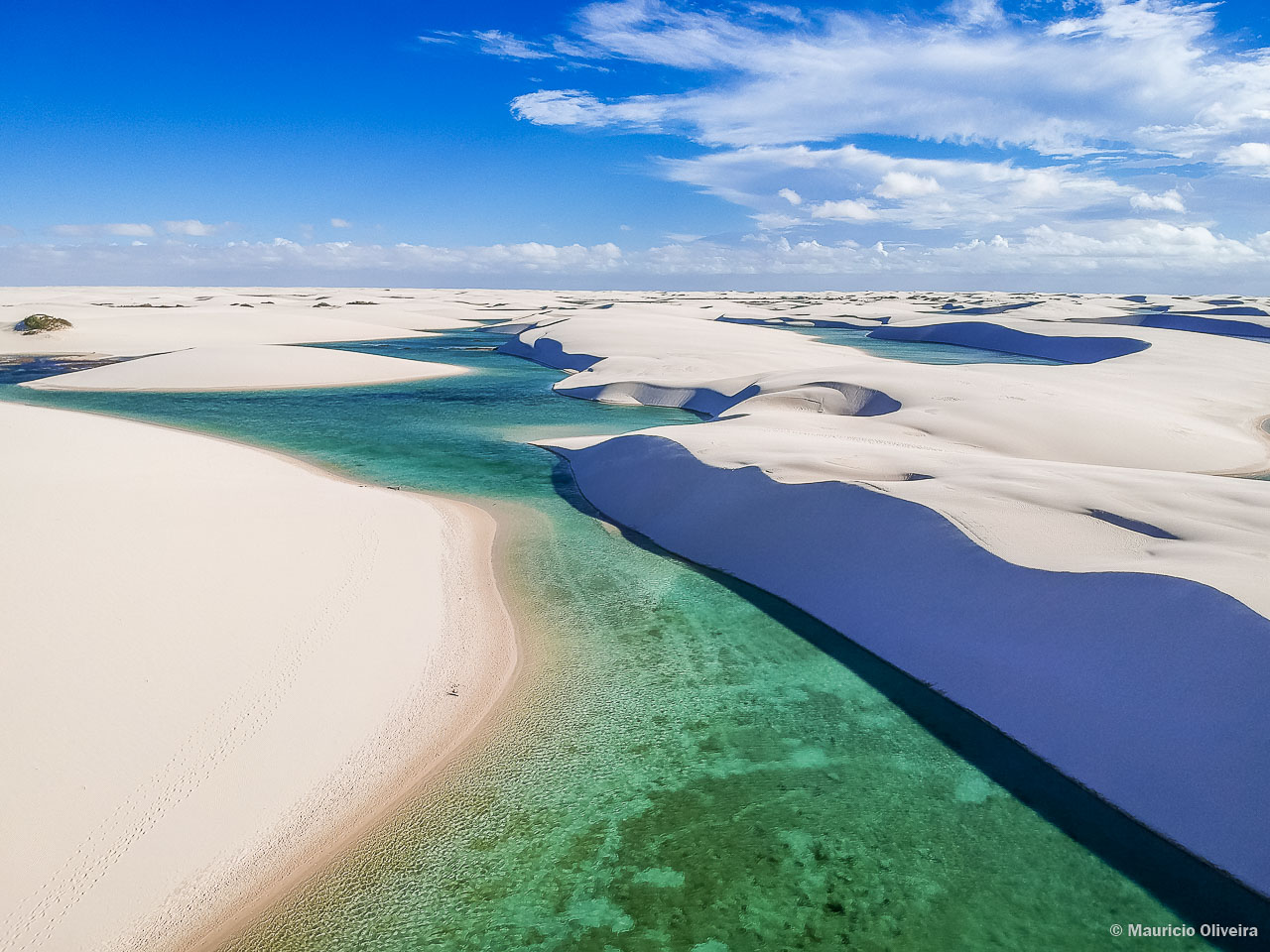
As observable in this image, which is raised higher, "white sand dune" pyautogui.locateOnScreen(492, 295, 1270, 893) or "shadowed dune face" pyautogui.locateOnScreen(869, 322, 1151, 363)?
"shadowed dune face" pyautogui.locateOnScreen(869, 322, 1151, 363)

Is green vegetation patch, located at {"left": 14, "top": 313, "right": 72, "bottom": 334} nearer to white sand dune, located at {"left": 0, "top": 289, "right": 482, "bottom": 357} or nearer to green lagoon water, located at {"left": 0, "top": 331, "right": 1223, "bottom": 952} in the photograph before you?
white sand dune, located at {"left": 0, "top": 289, "right": 482, "bottom": 357}

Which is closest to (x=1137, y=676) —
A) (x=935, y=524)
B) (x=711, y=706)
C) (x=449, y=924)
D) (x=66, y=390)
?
(x=935, y=524)

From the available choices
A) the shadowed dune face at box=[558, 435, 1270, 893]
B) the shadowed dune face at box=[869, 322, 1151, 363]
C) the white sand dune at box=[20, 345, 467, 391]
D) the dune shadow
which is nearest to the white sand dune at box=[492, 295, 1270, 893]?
the shadowed dune face at box=[558, 435, 1270, 893]

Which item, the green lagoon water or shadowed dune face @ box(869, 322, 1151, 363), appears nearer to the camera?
the green lagoon water

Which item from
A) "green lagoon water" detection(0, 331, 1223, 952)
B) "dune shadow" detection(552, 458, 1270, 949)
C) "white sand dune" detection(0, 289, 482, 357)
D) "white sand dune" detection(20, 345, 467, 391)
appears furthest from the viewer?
"white sand dune" detection(0, 289, 482, 357)

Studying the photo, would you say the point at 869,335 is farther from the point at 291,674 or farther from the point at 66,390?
the point at 291,674

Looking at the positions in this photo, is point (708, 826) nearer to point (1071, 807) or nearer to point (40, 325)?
point (1071, 807)

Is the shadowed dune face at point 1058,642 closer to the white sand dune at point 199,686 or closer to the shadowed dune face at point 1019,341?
the white sand dune at point 199,686

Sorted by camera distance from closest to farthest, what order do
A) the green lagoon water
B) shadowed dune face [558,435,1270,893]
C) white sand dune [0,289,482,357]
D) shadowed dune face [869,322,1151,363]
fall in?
the green lagoon water < shadowed dune face [558,435,1270,893] < shadowed dune face [869,322,1151,363] < white sand dune [0,289,482,357]
